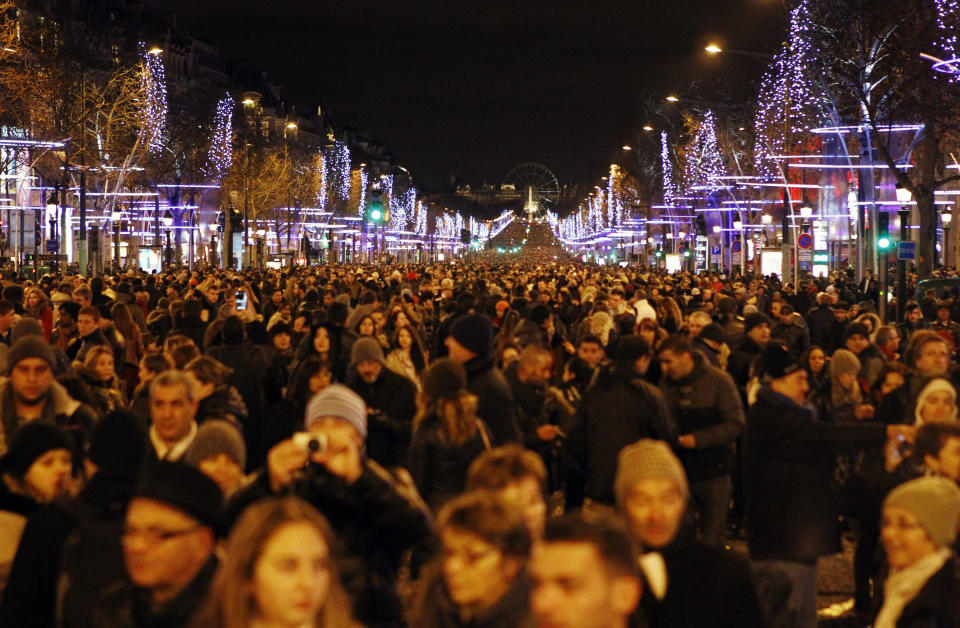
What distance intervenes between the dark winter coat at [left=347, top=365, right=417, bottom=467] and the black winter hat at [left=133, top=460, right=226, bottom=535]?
14.9ft

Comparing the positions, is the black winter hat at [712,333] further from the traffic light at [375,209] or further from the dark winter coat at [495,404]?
the traffic light at [375,209]

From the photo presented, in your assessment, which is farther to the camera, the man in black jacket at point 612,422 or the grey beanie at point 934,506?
the man in black jacket at point 612,422

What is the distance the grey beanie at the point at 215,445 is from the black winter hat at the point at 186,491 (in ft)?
4.21

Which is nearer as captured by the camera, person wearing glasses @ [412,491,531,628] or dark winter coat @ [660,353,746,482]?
person wearing glasses @ [412,491,531,628]

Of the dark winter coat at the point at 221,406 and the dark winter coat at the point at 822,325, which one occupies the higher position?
the dark winter coat at the point at 822,325

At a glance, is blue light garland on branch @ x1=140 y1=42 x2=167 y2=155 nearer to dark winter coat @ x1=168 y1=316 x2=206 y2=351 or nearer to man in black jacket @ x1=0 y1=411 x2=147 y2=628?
dark winter coat @ x1=168 y1=316 x2=206 y2=351

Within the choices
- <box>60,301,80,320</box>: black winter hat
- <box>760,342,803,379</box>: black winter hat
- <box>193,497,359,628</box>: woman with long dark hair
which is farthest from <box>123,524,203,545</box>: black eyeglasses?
<box>60,301,80,320</box>: black winter hat

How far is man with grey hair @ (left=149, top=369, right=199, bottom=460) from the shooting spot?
23.7 feet

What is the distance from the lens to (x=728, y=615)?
16.1ft

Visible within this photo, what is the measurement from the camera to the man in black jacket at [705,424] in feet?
31.4

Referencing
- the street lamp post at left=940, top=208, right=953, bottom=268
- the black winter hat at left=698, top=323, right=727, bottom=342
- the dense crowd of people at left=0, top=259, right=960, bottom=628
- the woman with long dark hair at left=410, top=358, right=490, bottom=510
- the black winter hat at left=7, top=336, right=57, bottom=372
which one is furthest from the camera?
the street lamp post at left=940, top=208, right=953, bottom=268

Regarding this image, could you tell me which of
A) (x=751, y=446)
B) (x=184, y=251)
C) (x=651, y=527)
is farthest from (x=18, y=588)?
(x=184, y=251)

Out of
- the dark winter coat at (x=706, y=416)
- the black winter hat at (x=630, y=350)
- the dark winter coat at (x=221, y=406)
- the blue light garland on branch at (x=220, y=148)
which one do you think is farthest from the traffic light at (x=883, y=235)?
the blue light garland on branch at (x=220, y=148)

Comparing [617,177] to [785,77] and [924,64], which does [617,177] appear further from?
[924,64]
